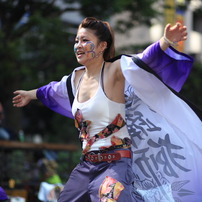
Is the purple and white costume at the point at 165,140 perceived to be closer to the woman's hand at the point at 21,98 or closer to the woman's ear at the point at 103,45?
the woman's ear at the point at 103,45

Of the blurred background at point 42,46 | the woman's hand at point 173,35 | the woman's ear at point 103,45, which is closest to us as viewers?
Answer: the woman's hand at point 173,35

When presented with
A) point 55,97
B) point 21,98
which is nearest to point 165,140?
point 55,97

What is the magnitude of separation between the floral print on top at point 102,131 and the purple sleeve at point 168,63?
16.4 inches

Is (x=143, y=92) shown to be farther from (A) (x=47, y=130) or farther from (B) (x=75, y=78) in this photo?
(A) (x=47, y=130)

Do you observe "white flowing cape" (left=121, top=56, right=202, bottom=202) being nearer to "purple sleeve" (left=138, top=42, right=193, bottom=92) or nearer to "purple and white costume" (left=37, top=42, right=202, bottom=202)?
"purple and white costume" (left=37, top=42, right=202, bottom=202)

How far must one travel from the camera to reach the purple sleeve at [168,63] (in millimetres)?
3617

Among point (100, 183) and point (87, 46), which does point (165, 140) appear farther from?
point (87, 46)

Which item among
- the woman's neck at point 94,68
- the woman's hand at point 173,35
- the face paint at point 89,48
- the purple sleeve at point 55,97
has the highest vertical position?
the woman's hand at point 173,35

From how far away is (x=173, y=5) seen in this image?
12719 millimetres

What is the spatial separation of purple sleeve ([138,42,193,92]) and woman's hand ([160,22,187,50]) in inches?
2.0

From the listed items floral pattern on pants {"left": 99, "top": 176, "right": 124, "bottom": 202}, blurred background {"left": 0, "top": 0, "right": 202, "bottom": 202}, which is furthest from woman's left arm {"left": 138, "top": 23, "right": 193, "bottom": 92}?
blurred background {"left": 0, "top": 0, "right": 202, "bottom": 202}

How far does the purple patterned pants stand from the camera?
3.57m

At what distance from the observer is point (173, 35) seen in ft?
11.5

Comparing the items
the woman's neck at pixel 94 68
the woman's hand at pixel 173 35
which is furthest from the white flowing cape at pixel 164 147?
the woman's hand at pixel 173 35
